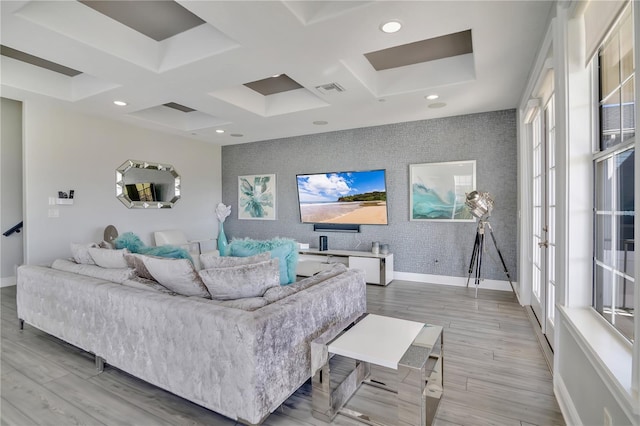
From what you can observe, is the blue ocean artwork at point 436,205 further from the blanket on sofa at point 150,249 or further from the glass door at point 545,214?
the blanket on sofa at point 150,249

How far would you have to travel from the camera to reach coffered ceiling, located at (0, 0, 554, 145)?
7.56 ft

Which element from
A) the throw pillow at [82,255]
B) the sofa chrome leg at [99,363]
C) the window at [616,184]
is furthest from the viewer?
the throw pillow at [82,255]

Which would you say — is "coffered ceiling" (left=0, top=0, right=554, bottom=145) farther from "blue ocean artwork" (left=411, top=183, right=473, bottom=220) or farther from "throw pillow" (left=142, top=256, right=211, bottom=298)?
Result: "throw pillow" (left=142, top=256, right=211, bottom=298)

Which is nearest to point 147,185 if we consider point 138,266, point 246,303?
point 138,266

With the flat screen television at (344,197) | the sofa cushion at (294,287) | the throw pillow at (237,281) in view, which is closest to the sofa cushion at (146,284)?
the throw pillow at (237,281)

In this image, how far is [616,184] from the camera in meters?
1.52

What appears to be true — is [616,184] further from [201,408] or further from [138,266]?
[138,266]

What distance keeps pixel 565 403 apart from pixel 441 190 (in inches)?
132

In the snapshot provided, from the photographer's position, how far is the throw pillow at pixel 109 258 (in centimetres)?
256

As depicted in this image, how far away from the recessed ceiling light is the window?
130 centimetres

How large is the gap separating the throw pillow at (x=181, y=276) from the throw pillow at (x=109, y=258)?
22.6 inches

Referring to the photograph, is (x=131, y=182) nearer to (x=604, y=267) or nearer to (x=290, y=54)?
(x=290, y=54)

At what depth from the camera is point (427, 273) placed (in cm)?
495

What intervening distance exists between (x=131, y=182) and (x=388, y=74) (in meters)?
4.50
